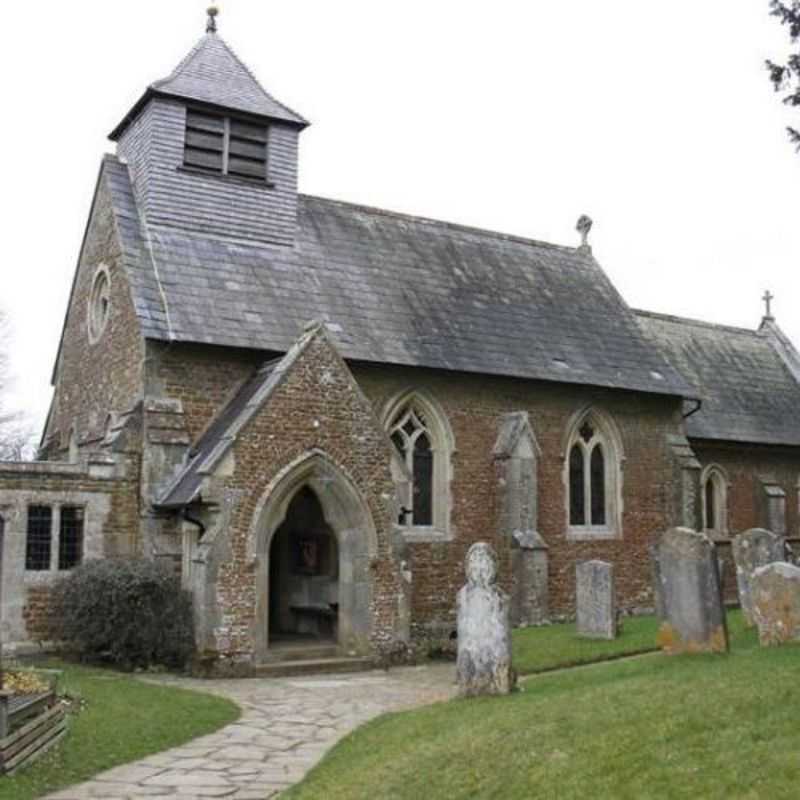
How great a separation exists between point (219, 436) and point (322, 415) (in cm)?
186

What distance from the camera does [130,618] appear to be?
52.2 feet

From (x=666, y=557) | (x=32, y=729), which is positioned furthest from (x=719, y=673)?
(x=32, y=729)

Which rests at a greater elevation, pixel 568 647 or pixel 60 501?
pixel 60 501

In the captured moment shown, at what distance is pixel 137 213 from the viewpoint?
826 inches

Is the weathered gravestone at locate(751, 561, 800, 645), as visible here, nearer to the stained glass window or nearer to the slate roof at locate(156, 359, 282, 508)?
the slate roof at locate(156, 359, 282, 508)

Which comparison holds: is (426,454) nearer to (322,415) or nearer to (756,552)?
(322,415)

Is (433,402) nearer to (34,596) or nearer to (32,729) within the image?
(34,596)

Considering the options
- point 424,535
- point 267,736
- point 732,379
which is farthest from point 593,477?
point 267,736

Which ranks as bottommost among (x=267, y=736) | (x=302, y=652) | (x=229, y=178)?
(x=267, y=736)

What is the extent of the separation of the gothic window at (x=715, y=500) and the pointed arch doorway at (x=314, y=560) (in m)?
13.0

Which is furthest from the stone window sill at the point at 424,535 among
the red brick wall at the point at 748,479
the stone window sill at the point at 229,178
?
the red brick wall at the point at 748,479

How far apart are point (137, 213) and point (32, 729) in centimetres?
1363

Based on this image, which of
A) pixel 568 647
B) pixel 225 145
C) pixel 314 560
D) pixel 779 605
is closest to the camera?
pixel 779 605

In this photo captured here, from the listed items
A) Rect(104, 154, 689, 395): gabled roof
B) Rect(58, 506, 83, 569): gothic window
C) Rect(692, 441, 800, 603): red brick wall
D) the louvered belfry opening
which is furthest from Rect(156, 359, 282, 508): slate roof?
Rect(692, 441, 800, 603): red brick wall
